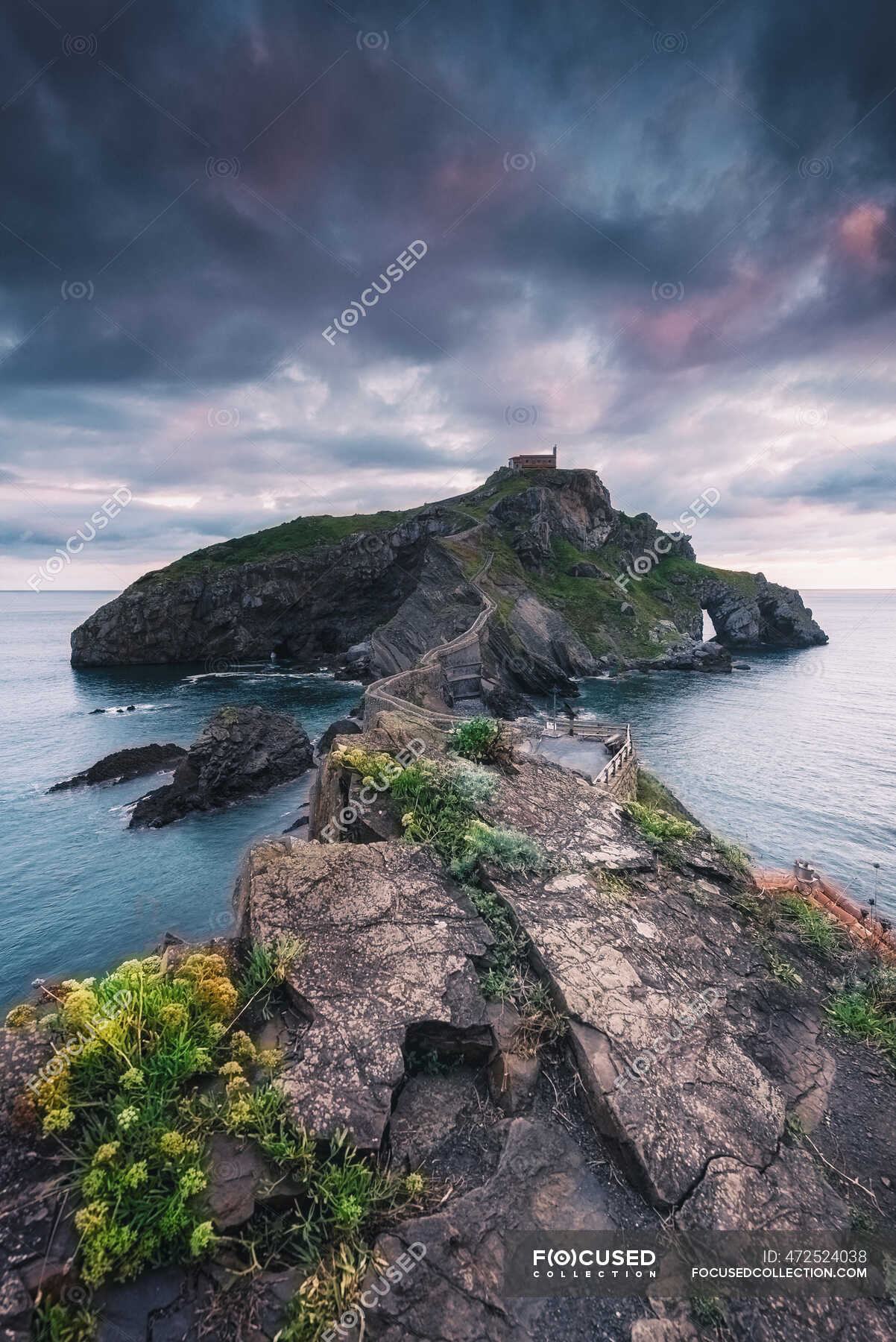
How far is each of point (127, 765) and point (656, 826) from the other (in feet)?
129

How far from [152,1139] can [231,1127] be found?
707 millimetres

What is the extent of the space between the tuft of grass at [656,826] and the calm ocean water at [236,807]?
56.7 ft

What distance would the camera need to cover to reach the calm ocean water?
923 inches

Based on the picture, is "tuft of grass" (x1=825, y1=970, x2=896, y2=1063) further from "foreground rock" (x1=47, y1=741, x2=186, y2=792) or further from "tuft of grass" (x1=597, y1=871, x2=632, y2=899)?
"foreground rock" (x1=47, y1=741, x2=186, y2=792)

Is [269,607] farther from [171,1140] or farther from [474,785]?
[171,1140]

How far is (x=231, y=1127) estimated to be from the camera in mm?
5488

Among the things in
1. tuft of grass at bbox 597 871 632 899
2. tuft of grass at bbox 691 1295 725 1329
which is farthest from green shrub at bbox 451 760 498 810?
tuft of grass at bbox 691 1295 725 1329

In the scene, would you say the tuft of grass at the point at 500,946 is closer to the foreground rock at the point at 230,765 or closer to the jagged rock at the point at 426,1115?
the jagged rock at the point at 426,1115

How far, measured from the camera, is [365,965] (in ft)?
25.0

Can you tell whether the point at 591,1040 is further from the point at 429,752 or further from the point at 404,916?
the point at 429,752

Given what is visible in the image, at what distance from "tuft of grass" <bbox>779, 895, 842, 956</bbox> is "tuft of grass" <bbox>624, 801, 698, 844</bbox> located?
7.69 feet

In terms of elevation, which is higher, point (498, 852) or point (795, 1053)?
point (498, 852)

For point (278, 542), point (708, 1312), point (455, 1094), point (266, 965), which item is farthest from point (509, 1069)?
point (278, 542)

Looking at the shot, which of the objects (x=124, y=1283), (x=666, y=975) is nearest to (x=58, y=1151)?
(x=124, y=1283)
